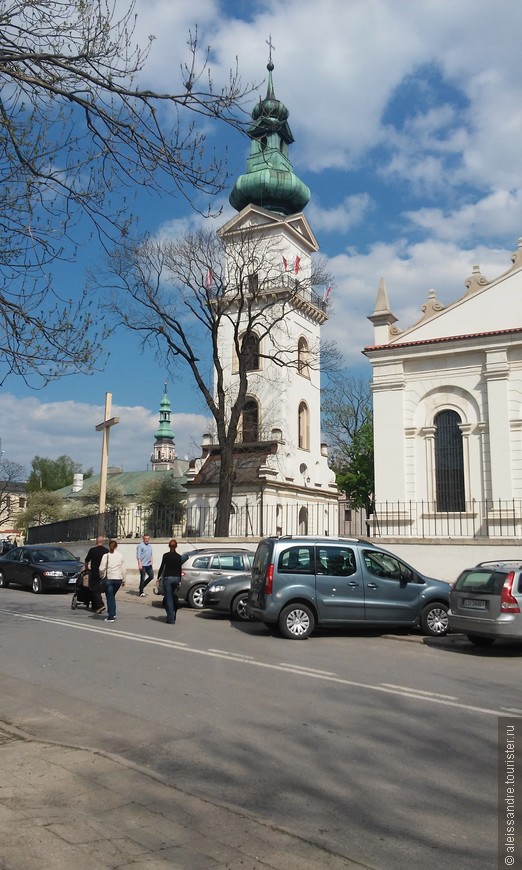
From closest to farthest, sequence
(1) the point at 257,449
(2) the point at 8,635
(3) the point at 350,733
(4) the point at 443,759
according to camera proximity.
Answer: (4) the point at 443,759
(3) the point at 350,733
(2) the point at 8,635
(1) the point at 257,449

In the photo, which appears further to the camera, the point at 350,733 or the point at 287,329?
the point at 287,329

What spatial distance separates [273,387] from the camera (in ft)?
139

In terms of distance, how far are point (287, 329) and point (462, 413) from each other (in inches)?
760

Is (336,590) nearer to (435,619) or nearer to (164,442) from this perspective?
(435,619)

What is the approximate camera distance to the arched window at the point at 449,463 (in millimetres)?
25297

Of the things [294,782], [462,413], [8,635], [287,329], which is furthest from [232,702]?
[287,329]

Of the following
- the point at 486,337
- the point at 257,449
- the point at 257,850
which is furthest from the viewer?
the point at 257,449

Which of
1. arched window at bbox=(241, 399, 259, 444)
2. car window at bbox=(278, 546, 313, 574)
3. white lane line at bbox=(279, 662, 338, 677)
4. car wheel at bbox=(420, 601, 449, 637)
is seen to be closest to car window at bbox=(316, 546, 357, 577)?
car window at bbox=(278, 546, 313, 574)

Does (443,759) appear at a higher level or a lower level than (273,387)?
lower

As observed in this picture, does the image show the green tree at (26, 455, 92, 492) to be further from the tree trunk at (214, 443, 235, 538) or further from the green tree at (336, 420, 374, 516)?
the tree trunk at (214, 443, 235, 538)

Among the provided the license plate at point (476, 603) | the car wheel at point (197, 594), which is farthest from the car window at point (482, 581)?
the car wheel at point (197, 594)

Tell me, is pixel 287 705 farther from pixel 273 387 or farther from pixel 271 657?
pixel 273 387

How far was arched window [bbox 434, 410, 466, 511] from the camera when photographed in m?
25.3

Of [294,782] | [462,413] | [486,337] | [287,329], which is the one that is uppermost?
[287,329]
